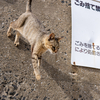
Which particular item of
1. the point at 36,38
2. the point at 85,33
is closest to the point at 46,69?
the point at 36,38

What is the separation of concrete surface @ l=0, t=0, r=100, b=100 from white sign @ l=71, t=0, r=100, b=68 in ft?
0.28

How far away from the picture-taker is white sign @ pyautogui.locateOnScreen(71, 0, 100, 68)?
186 centimetres

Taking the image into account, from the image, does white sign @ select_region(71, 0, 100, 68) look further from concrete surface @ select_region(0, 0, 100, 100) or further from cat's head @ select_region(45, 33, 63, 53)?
cat's head @ select_region(45, 33, 63, 53)

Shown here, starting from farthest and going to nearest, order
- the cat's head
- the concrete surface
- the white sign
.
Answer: the white sign → the concrete surface → the cat's head

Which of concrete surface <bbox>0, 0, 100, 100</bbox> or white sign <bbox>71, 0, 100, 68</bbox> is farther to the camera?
white sign <bbox>71, 0, 100, 68</bbox>

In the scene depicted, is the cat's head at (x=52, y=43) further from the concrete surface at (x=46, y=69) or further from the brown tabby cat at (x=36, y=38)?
the concrete surface at (x=46, y=69)

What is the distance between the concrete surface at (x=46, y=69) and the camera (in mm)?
1501

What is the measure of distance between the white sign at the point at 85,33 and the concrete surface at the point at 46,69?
9cm

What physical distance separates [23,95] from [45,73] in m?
0.38

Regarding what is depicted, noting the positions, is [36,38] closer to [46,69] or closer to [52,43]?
[52,43]

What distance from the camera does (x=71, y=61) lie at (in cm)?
182

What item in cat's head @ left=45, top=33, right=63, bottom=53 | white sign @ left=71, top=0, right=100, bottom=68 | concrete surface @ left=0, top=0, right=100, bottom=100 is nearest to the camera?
cat's head @ left=45, top=33, right=63, bottom=53

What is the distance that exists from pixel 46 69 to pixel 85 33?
2.76 feet

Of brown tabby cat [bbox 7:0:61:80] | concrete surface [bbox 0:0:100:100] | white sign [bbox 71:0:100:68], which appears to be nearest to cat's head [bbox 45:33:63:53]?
brown tabby cat [bbox 7:0:61:80]
